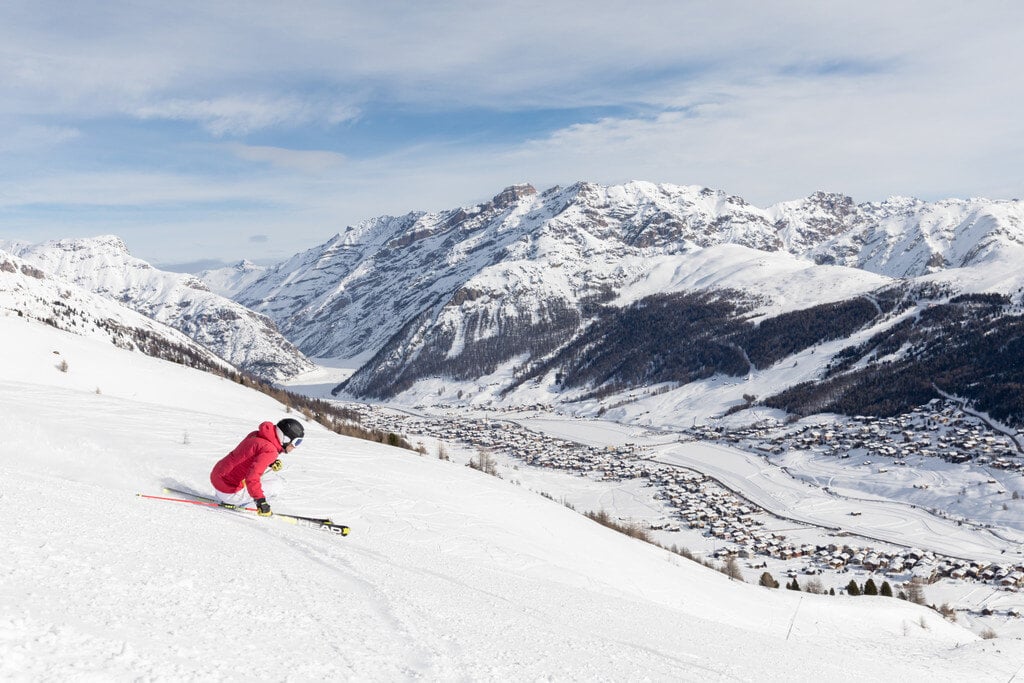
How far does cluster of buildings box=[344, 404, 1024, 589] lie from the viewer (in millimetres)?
58656

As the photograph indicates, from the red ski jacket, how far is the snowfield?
66 cm

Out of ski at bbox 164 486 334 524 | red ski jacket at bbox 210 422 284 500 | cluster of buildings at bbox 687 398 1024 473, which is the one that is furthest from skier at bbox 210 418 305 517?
cluster of buildings at bbox 687 398 1024 473

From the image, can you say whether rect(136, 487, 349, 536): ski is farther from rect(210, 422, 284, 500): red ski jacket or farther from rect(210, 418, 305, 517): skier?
rect(210, 422, 284, 500): red ski jacket

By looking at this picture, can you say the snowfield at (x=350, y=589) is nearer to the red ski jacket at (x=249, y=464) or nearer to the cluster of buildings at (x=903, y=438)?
the red ski jacket at (x=249, y=464)

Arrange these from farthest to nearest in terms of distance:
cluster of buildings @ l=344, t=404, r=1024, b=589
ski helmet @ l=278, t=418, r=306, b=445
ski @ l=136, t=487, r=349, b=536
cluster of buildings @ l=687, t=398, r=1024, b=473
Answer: cluster of buildings @ l=687, t=398, r=1024, b=473 → cluster of buildings @ l=344, t=404, r=1024, b=589 → ski helmet @ l=278, t=418, r=306, b=445 → ski @ l=136, t=487, r=349, b=536

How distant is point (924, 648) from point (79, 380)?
112 ft

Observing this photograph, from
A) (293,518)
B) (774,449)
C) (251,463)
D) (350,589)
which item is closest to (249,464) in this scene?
(251,463)

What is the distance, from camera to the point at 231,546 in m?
8.10

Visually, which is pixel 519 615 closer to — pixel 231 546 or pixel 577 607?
pixel 577 607

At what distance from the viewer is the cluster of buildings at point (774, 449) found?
5866 cm

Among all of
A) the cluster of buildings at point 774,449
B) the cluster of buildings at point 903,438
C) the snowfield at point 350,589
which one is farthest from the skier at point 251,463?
the cluster of buildings at point 903,438

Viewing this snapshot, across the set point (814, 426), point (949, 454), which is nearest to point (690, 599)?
point (949, 454)

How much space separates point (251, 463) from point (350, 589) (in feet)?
15.7

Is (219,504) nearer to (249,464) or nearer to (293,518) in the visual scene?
(249,464)
